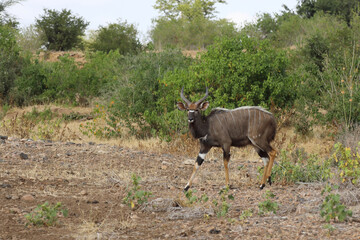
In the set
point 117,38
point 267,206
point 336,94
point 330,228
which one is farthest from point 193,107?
point 117,38

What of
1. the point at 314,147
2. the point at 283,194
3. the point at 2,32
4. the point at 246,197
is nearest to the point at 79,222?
the point at 246,197

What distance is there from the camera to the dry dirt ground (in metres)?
5.05

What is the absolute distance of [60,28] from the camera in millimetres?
35562

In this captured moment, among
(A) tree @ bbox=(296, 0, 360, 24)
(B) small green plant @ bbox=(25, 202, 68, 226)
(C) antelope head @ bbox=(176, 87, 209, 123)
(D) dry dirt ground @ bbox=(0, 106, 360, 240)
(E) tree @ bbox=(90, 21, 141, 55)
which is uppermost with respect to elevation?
(A) tree @ bbox=(296, 0, 360, 24)

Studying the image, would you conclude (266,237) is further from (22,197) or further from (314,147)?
(314,147)

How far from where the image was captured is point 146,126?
1473 cm

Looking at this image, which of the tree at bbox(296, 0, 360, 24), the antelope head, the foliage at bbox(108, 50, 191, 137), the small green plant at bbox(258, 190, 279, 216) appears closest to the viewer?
the small green plant at bbox(258, 190, 279, 216)

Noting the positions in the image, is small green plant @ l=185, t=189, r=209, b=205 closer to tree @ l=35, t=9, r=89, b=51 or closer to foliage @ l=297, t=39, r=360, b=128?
foliage @ l=297, t=39, r=360, b=128

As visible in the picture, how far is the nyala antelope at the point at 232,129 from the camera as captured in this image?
7.47 meters

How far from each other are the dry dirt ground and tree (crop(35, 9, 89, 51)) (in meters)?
26.8

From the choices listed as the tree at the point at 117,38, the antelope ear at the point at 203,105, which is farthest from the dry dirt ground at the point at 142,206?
the tree at the point at 117,38

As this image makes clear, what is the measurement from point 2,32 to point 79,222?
62.1 feet

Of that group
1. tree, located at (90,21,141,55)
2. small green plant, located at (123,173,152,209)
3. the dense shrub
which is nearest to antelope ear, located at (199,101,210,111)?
small green plant, located at (123,173,152,209)

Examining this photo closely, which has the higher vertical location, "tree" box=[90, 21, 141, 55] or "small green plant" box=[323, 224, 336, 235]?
"tree" box=[90, 21, 141, 55]
